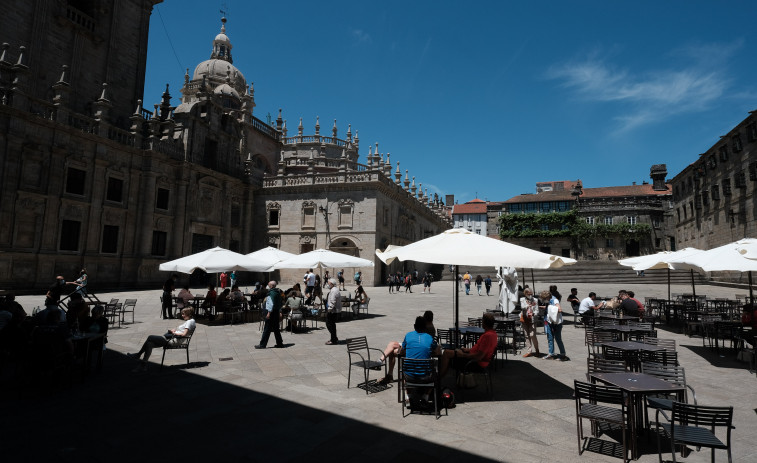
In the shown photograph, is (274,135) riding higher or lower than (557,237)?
higher

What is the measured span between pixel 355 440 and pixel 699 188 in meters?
45.1

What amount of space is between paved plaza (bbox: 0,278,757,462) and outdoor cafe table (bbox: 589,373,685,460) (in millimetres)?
389

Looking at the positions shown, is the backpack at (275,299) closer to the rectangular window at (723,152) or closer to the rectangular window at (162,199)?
the rectangular window at (162,199)

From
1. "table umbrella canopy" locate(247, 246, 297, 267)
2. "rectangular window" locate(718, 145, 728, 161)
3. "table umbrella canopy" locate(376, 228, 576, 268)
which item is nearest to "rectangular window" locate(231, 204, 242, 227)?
"table umbrella canopy" locate(247, 246, 297, 267)

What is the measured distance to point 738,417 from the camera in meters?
5.01

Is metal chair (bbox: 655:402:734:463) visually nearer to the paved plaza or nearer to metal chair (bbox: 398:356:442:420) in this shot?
the paved plaza

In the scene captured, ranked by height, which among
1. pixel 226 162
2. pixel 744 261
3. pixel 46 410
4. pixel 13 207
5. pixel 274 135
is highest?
pixel 274 135

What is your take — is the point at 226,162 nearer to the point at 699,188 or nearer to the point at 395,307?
the point at 395,307

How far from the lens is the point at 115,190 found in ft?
76.0

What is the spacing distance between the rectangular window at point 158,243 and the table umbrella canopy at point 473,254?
23923mm

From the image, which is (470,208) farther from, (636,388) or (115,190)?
(636,388)

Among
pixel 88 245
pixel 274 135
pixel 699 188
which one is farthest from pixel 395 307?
pixel 699 188

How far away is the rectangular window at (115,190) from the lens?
2278cm

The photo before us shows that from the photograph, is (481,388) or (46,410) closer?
(46,410)
